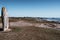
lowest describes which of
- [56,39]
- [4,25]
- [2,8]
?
[56,39]

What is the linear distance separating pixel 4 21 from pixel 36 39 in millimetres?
5949

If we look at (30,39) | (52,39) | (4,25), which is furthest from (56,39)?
(4,25)

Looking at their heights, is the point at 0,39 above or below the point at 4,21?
below

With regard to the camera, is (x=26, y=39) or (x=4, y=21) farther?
(x=4, y=21)

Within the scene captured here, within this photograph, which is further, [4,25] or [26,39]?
[4,25]

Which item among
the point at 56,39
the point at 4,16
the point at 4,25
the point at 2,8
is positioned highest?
the point at 2,8

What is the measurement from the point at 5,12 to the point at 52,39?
7.40 meters

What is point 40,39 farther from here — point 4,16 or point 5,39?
point 4,16

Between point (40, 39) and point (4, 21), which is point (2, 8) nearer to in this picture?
point (4, 21)

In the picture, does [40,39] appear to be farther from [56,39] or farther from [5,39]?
[5,39]

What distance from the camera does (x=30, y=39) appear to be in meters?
11.5

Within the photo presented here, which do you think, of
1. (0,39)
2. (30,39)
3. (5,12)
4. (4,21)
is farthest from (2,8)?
(30,39)

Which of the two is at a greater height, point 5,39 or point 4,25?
point 4,25

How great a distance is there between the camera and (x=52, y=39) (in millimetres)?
11656
